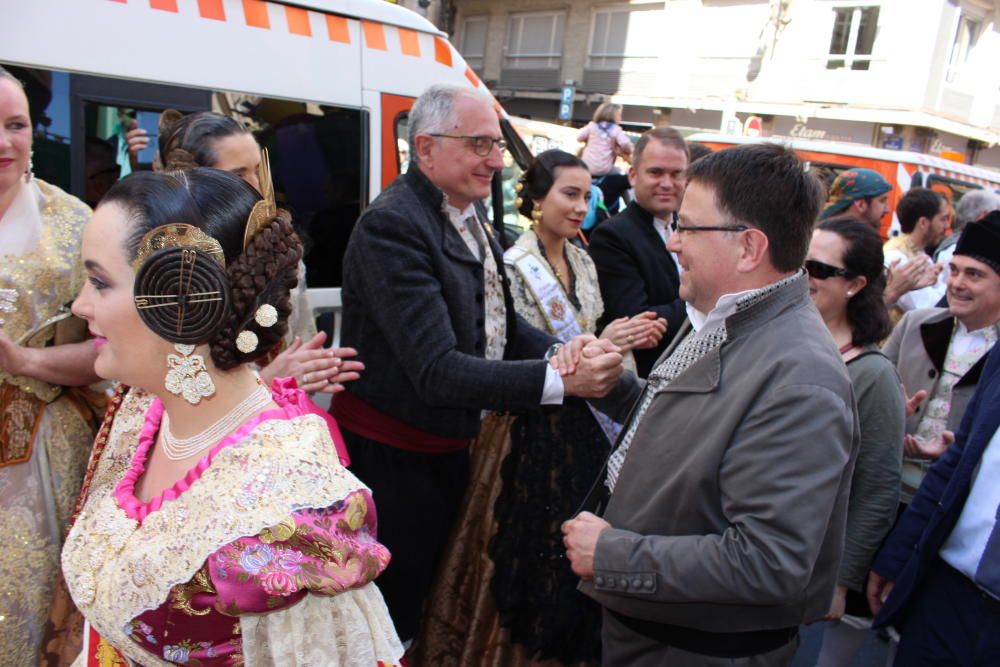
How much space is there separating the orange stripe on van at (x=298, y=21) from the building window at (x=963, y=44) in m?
21.6

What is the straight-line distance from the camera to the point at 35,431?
204 cm

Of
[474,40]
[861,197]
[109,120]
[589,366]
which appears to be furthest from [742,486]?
[474,40]

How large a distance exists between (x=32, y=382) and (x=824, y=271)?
249 cm

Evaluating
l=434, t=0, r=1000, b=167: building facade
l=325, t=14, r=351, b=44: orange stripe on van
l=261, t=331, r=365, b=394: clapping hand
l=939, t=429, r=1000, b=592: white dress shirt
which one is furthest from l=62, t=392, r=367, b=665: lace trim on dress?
l=434, t=0, r=1000, b=167: building facade

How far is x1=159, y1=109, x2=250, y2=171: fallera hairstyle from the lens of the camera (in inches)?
102

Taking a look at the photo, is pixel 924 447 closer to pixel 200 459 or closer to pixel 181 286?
pixel 200 459

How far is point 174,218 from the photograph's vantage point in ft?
4.54

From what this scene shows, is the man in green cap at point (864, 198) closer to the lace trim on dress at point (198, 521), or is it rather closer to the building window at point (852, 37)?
the lace trim on dress at point (198, 521)

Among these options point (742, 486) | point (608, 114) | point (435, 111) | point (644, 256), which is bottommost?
point (742, 486)

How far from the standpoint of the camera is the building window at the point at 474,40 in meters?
30.1

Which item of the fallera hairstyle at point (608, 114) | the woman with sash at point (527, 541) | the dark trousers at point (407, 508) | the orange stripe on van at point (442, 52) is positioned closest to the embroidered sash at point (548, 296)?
the woman with sash at point (527, 541)

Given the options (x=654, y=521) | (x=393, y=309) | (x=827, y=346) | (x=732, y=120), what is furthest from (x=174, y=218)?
(x=732, y=120)

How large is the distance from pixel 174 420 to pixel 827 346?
1378mm

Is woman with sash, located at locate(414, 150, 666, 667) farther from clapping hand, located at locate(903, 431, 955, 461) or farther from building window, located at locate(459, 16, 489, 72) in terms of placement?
building window, located at locate(459, 16, 489, 72)
